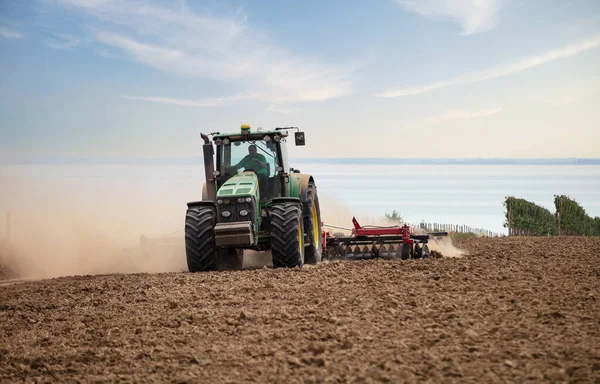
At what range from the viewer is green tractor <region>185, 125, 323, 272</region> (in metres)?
12.7

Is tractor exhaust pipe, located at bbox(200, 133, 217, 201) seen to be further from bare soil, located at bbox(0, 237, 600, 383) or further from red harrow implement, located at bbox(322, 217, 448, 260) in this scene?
red harrow implement, located at bbox(322, 217, 448, 260)

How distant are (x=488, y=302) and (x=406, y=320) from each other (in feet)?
4.76

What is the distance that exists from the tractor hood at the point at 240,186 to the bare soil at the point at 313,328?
1.56 m

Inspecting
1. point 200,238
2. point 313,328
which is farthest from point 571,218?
Answer: point 313,328

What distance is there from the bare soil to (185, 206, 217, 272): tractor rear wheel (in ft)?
3.36

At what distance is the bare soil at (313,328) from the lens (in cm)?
605

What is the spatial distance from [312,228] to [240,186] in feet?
7.21

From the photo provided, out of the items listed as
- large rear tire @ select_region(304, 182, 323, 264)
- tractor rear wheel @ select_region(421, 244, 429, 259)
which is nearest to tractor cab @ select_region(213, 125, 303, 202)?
large rear tire @ select_region(304, 182, 323, 264)

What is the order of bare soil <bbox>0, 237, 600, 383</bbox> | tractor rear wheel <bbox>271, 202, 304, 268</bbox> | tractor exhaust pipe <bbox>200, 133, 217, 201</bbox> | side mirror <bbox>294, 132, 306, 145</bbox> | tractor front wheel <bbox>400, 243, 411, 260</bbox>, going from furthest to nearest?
tractor front wheel <bbox>400, 243, 411, 260</bbox> → tractor exhaust pipe <bbox>200, 133, 217, 201</bbox> → side mirror <bbox>294, 132, 306, 145</bbox> → tractor rear wheel <bbox>271, 202, 304, 268</bbox> → bare soil <bbox>0, 237, 600, 383</bbox>

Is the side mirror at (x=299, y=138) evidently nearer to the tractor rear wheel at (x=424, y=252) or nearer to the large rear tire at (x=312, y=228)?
the large rear tire at (x=312, y=228)

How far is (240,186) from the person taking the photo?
13.0 metres

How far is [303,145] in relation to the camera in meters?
14.0

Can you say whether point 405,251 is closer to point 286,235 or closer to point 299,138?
point 299,138

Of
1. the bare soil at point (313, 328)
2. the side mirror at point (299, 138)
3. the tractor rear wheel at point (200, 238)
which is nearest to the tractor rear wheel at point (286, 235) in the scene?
the bare soil at point (313, 328)
